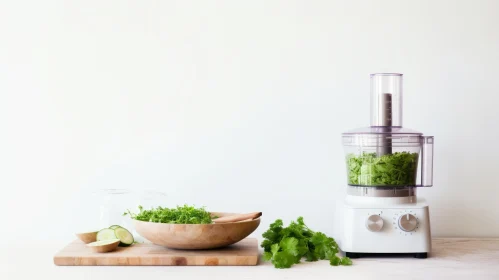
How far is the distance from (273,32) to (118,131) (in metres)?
0.59

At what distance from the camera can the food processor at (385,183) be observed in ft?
5.78

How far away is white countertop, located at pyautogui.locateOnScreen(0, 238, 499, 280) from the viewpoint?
1.58 metres

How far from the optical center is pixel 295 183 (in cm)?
212

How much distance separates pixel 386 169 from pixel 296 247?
0.35 metres

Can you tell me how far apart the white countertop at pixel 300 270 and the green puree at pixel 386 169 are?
0.71 ft

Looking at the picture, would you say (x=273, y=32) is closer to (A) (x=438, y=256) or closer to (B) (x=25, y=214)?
(A) (x=438, y=256)

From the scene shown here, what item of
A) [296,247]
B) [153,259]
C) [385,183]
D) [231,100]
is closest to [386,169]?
[385,183]

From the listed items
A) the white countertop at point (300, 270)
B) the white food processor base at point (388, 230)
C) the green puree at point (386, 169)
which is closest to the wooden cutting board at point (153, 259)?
the white countertop at point (300, 270)

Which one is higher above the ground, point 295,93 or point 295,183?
point 295,93

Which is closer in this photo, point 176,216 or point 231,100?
point 176,216

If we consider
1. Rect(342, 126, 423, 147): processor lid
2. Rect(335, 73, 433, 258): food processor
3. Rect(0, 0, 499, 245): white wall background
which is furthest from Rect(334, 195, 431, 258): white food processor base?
Rect(0, 0, 499, 245): white wall background

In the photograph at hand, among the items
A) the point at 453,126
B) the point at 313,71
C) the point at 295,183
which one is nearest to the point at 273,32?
the point at 313,71

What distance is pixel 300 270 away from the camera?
1645 millimetres

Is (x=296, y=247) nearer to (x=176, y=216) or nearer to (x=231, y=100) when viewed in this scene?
(x=176, y=216)
